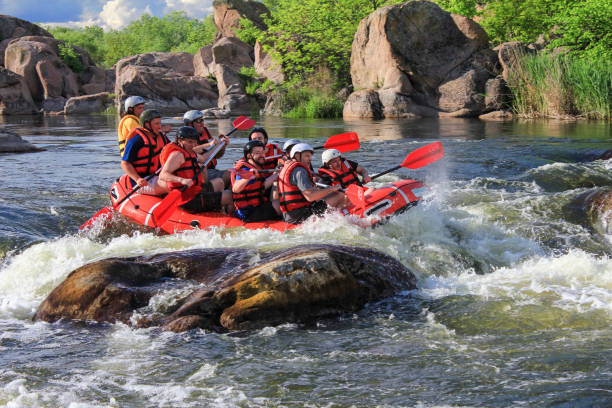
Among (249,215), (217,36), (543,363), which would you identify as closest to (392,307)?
(543,363)

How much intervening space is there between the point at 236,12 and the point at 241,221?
31443mm

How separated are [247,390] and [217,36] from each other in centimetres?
3647

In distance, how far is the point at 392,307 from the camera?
462cm

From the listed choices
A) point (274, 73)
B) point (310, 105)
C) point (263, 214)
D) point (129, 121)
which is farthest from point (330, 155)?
point (274, 73)

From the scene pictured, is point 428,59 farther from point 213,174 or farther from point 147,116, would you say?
point 147,116

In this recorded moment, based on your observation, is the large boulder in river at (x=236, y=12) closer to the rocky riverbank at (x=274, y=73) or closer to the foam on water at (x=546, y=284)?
the rocky riverbank at (x=274, y=73)

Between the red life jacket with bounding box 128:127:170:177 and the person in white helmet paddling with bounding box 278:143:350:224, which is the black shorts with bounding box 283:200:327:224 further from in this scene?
the red life jacket with bounding box 128:127:170:177

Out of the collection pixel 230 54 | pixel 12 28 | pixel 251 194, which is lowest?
pixel 251 194

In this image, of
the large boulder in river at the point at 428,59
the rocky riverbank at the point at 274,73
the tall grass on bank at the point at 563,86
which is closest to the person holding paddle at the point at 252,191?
the tall grass on bank at the point at 563,86

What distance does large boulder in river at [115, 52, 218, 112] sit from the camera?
28.9 meters

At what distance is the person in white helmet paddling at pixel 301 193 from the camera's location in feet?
20.3

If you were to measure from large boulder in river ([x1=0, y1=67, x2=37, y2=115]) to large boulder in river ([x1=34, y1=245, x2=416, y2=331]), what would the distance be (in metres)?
29.2

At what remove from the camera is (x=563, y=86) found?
1636cm

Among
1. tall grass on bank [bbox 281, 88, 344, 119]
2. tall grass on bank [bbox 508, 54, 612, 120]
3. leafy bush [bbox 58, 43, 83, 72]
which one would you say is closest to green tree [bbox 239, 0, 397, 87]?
tall grass on bank [bbox 281, 88, 344, 119]
